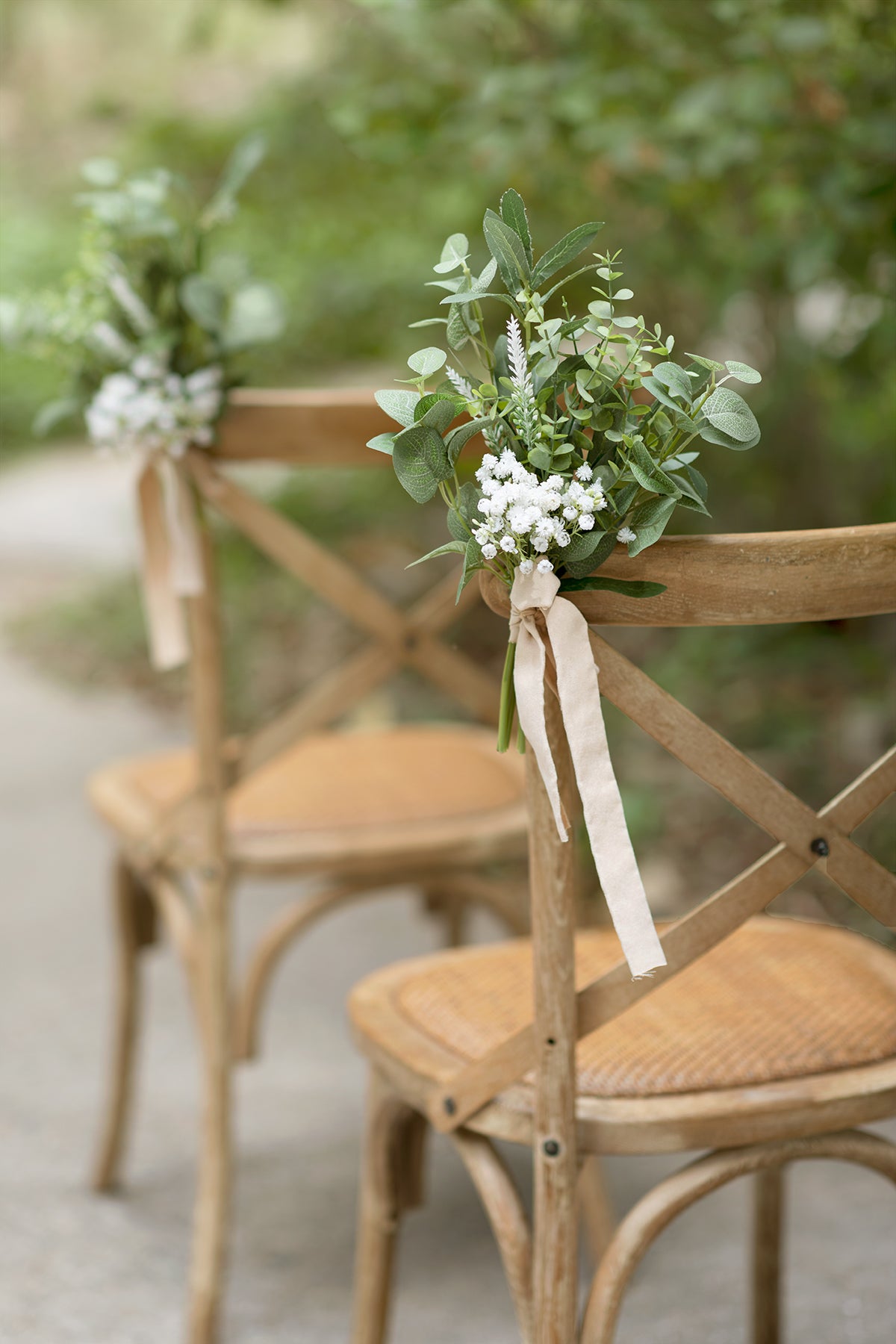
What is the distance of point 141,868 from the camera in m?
1.82

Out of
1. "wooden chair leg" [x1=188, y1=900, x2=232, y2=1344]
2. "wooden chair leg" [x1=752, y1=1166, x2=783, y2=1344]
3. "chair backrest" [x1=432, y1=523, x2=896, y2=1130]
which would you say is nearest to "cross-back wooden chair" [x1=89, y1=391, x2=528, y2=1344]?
"wooden chair leg" [x1=188, y1=900, x2=232, y2=1344]

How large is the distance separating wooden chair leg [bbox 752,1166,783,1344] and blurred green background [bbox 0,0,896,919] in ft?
3.55

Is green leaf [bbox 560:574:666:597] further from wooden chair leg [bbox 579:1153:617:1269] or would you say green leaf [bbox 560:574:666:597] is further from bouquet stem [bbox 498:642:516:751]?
wooden chair leg [bbox 579:1153:617:1269]

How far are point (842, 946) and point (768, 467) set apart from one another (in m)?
2.93

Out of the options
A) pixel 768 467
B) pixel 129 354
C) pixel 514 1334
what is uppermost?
pixel 768 467

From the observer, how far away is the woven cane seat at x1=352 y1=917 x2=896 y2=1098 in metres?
1.19

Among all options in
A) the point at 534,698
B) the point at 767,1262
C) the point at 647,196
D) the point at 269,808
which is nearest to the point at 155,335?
the point at 269,808

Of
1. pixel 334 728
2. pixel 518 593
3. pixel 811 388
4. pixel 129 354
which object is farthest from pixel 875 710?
pixel 518 593

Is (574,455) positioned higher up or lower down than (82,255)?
lower down

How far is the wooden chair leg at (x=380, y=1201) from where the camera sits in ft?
4.35

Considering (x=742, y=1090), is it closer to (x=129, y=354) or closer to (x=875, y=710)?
(x=129, y=354)

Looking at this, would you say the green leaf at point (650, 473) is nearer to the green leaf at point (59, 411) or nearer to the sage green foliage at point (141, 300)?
the sage green foliage at point (141, 300)

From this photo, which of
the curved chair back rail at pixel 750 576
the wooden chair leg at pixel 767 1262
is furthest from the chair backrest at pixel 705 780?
the wooden chair leg at pixel 767 1262

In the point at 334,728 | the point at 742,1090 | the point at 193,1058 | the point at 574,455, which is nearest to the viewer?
the point at 574,455
